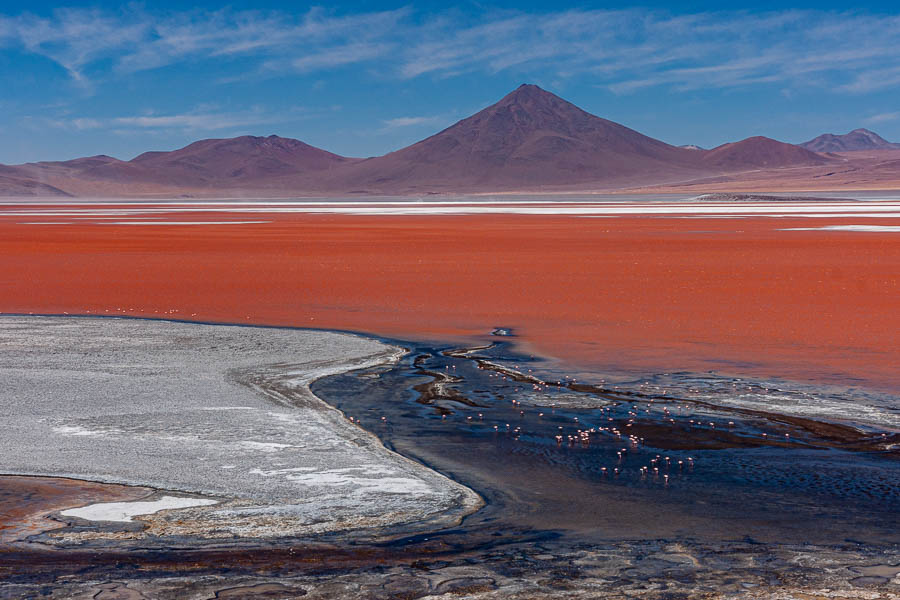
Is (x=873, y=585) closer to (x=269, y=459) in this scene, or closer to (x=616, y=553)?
(x=616, y=553)

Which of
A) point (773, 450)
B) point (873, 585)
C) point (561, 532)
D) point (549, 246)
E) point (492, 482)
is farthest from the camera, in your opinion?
point (549, 246)

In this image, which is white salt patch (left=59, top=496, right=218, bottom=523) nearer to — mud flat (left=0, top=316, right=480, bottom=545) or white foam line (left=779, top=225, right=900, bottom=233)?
mud flat (left=0, top=316, right=480, bottom=545)

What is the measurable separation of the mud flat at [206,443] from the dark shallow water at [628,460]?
14.2 inches

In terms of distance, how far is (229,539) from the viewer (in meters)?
5.14

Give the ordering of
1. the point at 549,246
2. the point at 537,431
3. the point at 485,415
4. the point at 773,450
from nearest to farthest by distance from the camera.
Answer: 1. the point at 773,450
2. the point at 537,431
3. the point at 485,415
4. the point at 549,246

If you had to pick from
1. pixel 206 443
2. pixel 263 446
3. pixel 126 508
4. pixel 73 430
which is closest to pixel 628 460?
pixel 263 446

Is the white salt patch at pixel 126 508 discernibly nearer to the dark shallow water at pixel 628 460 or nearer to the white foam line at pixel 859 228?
the dark shallow water at pixel 628 460

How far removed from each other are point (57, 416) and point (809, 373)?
21.5 ft

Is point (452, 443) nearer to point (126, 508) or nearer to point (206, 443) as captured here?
point (206, 443)

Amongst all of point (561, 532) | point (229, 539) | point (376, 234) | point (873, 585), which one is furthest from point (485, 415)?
point (376, 234)

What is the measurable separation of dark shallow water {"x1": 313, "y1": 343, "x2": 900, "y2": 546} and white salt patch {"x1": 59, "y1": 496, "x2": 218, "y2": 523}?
5.25ft

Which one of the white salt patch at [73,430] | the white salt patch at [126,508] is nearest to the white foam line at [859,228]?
the white salt patch at [73,430]

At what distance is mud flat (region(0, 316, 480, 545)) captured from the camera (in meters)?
5.53

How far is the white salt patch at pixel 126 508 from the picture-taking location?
5480mm
